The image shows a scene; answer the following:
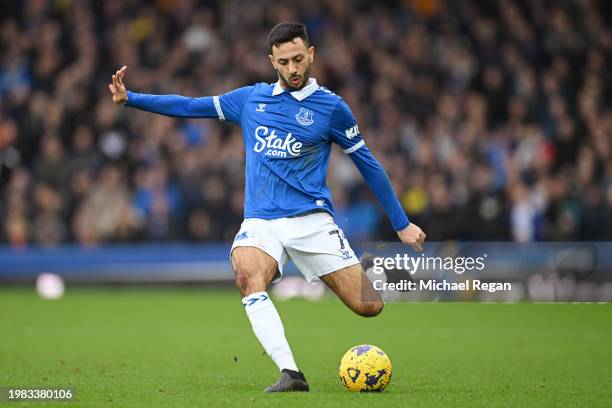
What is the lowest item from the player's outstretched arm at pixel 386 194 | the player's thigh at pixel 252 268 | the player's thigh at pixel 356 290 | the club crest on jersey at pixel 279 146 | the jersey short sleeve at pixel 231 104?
the player's thigh at pixel 356 290

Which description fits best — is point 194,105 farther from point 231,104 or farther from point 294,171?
point 294,171

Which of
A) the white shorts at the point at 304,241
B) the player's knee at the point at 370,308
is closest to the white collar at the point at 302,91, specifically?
the white shorts at the point at 304,241

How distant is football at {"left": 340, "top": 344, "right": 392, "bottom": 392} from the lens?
8477 millimetres

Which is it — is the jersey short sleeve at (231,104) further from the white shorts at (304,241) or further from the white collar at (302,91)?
the white shorts at (304,241)

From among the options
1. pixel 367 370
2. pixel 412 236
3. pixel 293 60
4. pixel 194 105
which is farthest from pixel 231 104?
pixel 367 370

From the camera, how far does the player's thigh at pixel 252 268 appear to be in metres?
8.20

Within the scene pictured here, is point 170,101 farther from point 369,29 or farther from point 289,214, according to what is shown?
point 369,29

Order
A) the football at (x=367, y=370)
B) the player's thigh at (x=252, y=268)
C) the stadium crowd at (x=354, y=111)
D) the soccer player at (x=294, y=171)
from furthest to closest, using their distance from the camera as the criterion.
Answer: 1. the stadium crowd at (x=354, y=111)
2. the football at (x=367, y=370)
3. the soccer player at (x=294, y=171)
4. the player's thigh at (x=252, y=268)

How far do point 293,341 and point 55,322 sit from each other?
402 cm

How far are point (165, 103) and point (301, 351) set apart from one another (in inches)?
181

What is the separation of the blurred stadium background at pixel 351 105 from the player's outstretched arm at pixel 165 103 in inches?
423

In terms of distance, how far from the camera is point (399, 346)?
42.8ft

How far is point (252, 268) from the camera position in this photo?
8.21m

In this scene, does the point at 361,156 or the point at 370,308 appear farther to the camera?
the point at 361,156
